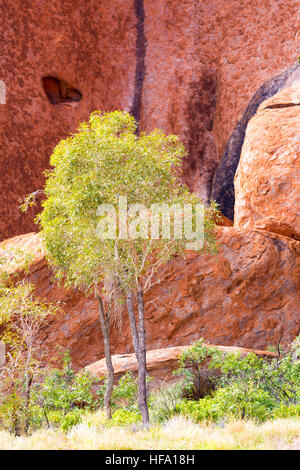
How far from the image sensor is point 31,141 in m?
26.0

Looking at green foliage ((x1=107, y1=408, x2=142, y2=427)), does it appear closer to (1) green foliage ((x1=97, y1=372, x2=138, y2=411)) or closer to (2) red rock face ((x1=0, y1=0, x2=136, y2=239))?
(1) green foliage ((x1=97, y1=372, x2=138, y2=411))

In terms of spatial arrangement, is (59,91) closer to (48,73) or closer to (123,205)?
(48,73)

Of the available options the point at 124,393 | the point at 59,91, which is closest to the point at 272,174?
the point at 124,393

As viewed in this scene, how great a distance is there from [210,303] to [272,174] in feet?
17.6

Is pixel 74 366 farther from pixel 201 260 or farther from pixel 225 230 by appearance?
pixel 225 230

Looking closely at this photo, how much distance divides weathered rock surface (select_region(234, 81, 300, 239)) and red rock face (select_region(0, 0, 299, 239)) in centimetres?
663

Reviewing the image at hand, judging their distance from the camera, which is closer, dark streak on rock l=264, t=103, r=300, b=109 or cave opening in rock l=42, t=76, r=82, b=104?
dark streak on rock l=264, t=103, r=300, b=109

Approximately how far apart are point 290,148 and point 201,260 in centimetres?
544

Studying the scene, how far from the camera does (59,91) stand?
28.6 metres

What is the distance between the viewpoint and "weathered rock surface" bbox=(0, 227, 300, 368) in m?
17.0

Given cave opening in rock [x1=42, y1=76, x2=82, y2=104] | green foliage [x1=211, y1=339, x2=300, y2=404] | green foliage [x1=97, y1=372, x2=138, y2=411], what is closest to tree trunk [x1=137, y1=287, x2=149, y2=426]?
green foliage [x1=97, y1=372, x2=138, y2=411]

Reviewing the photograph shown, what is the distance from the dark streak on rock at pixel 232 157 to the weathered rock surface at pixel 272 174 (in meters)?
4.24

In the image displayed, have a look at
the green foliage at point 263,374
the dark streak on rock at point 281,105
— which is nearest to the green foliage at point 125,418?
the green foliage at point 263,374
